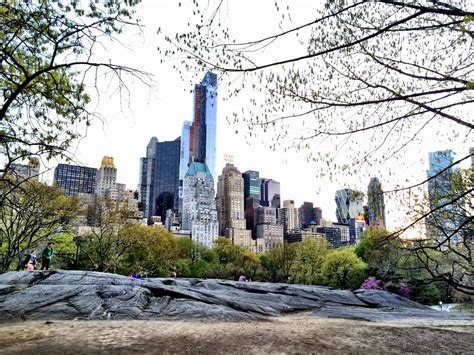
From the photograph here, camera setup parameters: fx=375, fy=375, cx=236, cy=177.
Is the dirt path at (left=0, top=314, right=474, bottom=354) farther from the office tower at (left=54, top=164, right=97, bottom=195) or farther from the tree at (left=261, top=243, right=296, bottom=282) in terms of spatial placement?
the tree at (left=261, top=243, right=296, bottom=282)

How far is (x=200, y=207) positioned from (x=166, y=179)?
47690 millimetres

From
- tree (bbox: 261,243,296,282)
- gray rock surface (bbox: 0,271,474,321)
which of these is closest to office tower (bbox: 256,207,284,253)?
tree (bbox: 261,243,296,282)

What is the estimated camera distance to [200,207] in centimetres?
14500

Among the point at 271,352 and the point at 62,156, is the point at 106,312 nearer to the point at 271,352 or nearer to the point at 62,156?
the point at 62,156

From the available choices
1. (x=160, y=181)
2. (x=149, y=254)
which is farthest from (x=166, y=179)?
(x=149, y=254)

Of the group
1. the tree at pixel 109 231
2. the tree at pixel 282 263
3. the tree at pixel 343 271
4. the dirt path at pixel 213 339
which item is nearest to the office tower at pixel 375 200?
the dirt path at pixel 213 339

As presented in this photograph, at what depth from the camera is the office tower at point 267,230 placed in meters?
153

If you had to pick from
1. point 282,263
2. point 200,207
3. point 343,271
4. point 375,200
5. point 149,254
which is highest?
point 200,207

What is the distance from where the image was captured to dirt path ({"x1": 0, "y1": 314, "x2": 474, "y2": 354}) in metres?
5.44

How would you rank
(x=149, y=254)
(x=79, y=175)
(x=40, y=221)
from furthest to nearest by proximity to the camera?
(x=149, y=254)
(x=40, y=221)
(x=79, y=175)

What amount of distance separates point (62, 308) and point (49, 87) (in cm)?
518

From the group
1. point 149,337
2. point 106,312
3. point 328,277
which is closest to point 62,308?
point 106,312

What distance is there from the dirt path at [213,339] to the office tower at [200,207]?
125 m

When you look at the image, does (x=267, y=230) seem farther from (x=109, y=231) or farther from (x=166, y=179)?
(x=109, y=231)
